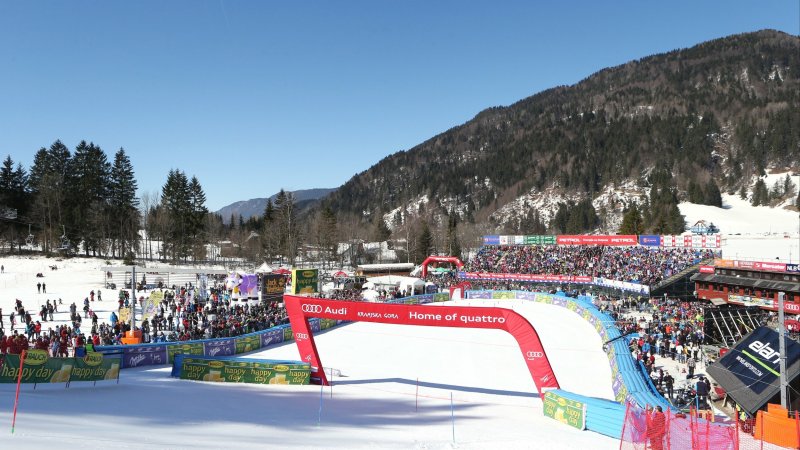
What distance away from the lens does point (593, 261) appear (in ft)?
164

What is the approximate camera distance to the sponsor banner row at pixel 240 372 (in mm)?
17297

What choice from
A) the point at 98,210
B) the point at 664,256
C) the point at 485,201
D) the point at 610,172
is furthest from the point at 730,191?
the point at 98,210

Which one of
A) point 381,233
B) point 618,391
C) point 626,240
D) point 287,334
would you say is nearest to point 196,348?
point 287,334

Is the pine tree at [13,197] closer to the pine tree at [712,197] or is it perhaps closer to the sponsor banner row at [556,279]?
the sponsor banner row at [556,279]

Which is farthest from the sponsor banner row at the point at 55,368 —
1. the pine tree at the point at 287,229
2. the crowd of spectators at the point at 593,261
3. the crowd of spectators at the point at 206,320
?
the pine tree at the point at 287,229

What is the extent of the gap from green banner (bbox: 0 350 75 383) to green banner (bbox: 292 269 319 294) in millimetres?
17058

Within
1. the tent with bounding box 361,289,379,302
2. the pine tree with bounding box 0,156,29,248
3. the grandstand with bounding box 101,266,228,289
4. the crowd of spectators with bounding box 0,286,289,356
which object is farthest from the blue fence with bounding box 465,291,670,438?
the pine tree with bounding box 0,156,29,248

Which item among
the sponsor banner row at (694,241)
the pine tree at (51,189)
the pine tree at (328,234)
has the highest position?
the pine tree at (51,189)

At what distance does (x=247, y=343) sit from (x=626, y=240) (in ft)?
134

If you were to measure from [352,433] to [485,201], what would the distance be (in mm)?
157271

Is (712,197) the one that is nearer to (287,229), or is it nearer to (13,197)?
(287,229)

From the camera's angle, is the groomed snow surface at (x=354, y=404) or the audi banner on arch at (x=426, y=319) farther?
the audi banner on arch at (x=426, y=319)

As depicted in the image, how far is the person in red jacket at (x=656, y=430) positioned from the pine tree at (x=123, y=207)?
6548 centimetres

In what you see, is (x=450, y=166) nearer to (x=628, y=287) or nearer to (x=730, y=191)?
(x=730, y=191)
